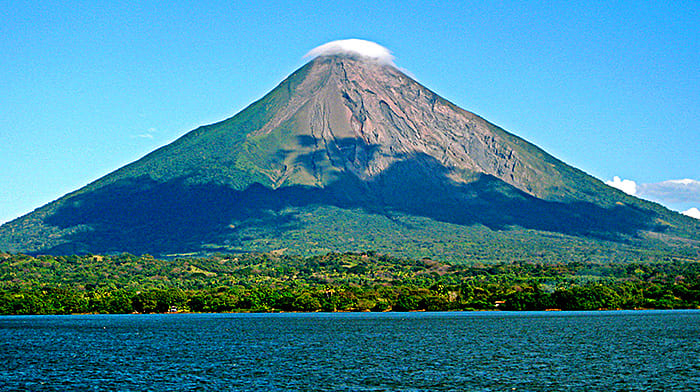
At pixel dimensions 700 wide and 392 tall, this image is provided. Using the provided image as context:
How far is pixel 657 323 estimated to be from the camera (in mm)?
129375

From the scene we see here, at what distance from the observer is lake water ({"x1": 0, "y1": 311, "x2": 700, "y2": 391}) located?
204 feet

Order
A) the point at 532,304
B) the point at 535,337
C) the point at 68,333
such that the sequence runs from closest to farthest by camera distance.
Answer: the point at 535,337, the point at 68,333, the point at 532,304

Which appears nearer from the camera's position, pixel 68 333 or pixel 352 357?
pixel 352 357

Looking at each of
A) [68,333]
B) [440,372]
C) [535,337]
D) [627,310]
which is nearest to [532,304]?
[627,310]

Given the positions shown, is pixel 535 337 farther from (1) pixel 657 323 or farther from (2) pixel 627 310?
(2) pixel 627 310

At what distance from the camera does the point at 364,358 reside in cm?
8112

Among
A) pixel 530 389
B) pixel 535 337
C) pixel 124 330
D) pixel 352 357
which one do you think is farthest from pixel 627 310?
pixel 530 389

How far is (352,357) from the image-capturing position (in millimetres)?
82438

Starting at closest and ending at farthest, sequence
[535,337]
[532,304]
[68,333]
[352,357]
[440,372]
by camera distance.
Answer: [440,372] → [352,357] → [535,337] → [68,333] → [532,304]

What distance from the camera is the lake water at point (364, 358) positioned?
204 feet

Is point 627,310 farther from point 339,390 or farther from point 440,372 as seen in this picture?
point 339,390

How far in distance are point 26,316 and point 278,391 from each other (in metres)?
155

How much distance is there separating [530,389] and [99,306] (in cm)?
15531

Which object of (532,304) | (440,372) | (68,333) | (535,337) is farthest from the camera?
(532,304)
